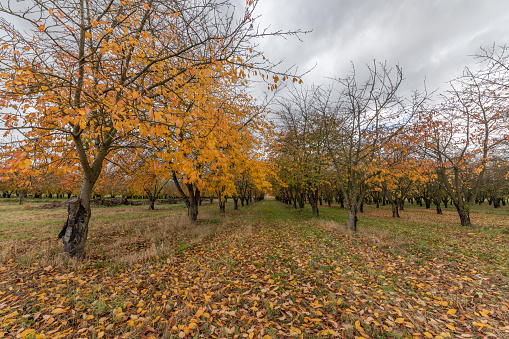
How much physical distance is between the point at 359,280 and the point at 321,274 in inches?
34.2

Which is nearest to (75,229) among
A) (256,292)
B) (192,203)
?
(256,292)

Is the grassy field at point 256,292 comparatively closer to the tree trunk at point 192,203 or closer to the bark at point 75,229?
the bark at point 75,229

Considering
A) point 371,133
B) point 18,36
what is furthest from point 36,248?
point 371,133

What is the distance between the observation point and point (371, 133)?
9.70m

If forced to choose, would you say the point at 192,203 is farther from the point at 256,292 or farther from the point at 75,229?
the point at 256,292

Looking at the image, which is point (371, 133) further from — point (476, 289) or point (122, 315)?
point (122, 315)

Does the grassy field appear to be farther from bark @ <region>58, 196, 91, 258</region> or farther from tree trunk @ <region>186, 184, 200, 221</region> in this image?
tree trunk @ <region>186, 184, 200, 221</region>

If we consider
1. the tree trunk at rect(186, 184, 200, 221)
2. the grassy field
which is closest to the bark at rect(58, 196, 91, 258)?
the grassy field

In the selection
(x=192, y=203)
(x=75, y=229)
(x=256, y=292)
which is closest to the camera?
(x=256, y=292)

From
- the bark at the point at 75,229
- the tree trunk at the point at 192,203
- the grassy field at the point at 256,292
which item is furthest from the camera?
the tree trunk at the point at 192,203

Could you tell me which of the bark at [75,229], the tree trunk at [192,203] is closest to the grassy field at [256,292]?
the bark at [75,229]

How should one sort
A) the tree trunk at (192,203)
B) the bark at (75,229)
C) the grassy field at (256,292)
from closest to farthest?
the grassy field at (256,292)
the bark at (75,229)
the tree trunk at (192,203)

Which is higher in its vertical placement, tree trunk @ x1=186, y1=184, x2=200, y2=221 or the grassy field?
tree trunk @ x1=186, y1=184, x2=200, y2=221

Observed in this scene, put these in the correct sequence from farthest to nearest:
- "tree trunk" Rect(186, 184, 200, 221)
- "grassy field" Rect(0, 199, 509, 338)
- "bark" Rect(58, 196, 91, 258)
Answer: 1. "tree trunk" Rect(186, 184, 200, 221)
2. "bark" Rect(58, 196, 91, 258)
3. "grassy field" Rect(0, 199, 509, 338)
